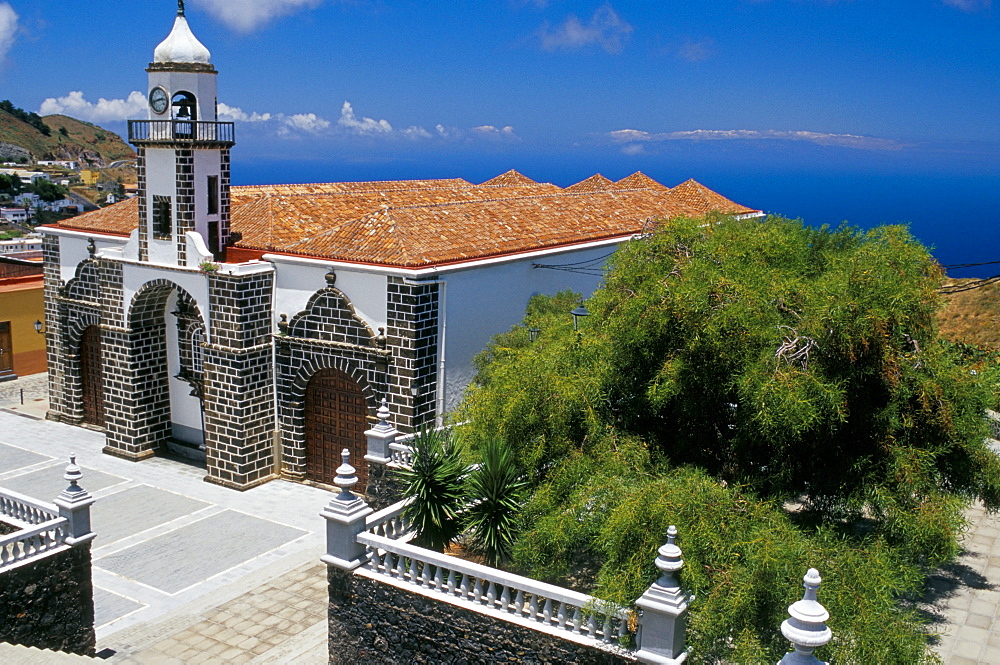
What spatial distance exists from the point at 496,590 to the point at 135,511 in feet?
30.9

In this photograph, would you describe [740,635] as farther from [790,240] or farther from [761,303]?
[790,240]

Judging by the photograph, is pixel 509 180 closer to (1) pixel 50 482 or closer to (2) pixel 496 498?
(1) pixel 50 482

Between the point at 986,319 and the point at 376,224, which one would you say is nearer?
the point at 376,224

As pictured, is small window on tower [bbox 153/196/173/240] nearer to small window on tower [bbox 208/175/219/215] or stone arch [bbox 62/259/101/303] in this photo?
small window on tower [bbox 208/175/219/215]

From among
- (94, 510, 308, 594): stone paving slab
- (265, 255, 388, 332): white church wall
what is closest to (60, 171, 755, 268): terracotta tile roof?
(265, 255, 388, 332): white church wall

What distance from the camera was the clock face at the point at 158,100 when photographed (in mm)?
18484

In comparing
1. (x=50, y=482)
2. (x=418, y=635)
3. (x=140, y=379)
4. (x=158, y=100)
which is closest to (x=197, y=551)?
(x=50, y=482)

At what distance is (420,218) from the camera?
18.8 meters

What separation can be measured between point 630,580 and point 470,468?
318cm

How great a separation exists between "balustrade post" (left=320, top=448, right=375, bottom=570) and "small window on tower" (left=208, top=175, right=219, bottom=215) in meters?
9.33

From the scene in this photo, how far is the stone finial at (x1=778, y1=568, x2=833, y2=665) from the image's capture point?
7227 millimetres

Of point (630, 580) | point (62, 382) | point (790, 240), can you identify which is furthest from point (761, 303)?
point (62, 382)

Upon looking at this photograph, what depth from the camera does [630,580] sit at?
923 cm

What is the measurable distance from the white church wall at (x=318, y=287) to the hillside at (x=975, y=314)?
57.2 feet
